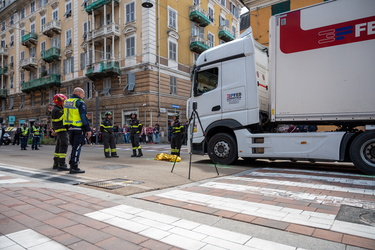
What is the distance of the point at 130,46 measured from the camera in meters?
25.4

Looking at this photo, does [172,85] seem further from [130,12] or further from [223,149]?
[223,149]

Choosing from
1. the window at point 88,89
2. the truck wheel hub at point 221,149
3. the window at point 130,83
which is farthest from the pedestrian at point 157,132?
the truck wheel hub at point 221,149

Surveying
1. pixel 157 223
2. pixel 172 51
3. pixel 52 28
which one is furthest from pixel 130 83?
pixel 157 223

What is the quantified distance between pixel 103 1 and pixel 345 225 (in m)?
28.2

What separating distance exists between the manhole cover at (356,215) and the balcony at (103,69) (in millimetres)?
24245

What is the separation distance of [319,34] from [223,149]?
380 cm

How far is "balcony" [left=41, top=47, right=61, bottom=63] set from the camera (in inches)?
1261

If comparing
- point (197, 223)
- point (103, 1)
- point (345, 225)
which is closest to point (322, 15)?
point (345, 225)

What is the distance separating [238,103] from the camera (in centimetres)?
746

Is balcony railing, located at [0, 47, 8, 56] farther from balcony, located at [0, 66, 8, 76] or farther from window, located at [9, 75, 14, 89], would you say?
window, located at [9, 75, 14, 89]

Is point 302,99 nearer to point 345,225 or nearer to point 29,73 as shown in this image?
point 345,225

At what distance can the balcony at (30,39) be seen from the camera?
3588cm

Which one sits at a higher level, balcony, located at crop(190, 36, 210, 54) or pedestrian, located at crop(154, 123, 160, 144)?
balcony, located at crop(190, 36, 210, 54)

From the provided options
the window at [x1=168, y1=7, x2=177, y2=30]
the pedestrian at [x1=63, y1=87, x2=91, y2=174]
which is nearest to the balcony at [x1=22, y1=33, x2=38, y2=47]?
the window at [x1=168, y1=7, x2=177, y2=30]
